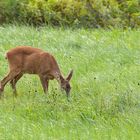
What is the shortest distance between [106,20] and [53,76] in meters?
7.25

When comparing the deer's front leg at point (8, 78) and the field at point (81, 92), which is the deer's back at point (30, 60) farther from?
the field at point (81, 92)

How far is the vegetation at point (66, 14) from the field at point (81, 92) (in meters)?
1.98

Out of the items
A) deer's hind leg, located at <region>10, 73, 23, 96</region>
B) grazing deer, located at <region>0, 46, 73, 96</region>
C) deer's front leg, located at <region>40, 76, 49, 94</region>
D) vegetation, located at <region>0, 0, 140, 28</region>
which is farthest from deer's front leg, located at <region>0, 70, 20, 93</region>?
vegetation, located at <region>0, 0, 140, 28</region>

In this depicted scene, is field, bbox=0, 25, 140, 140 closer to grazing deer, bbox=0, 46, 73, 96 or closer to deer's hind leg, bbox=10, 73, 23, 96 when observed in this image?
deer's hind leg, bbox=10, 73, 23, 96

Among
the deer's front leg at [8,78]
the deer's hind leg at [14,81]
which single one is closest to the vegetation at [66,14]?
the deer's hind leg at [14,81]

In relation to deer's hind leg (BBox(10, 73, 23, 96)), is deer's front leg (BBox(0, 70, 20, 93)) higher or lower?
higher

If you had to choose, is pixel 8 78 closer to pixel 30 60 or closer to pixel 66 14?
pixel 30 60

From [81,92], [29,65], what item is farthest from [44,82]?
[81,92]

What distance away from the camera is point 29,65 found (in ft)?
38.2

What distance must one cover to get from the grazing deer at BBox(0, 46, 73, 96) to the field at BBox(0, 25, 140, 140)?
23 centimetres

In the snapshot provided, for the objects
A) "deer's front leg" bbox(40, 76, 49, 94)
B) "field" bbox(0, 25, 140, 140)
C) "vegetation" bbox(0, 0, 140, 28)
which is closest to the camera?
"field" bbox(0, 25, 140, 140)

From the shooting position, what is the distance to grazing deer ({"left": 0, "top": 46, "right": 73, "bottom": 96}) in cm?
1159

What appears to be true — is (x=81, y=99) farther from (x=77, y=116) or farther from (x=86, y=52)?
(x=86, y=52)

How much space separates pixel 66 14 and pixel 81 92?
7709 millimetres
